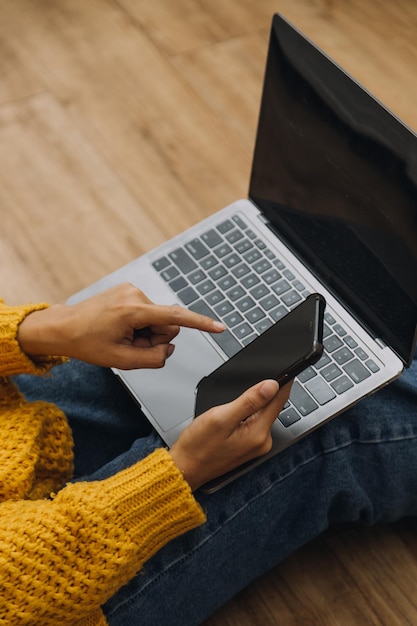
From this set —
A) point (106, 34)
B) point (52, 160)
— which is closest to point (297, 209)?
point (52, 160)

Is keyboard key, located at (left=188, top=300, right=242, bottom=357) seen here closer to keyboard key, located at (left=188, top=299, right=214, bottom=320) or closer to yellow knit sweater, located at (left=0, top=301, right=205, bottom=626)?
keyboard key, located at (left=188, top=299, right=214, bottom=320)

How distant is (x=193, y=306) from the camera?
0.87 meters

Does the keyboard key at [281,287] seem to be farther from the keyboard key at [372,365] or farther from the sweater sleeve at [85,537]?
the sweater sleeve at [85,537]

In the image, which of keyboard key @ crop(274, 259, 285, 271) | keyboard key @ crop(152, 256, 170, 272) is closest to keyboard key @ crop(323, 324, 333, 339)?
keyboard key @ crop(274, 259, 285, 271)

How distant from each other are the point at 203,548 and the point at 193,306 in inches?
10.8

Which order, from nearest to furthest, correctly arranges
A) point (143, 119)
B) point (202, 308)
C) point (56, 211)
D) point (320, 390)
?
point (320, 390)
point (202, 308)
point (56, 211)
point (143, 119)

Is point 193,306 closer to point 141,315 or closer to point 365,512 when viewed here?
point 141,315

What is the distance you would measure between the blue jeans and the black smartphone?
8 centimetres

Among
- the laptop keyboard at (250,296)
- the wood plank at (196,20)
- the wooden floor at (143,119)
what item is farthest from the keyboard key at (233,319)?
the wood plank at (196,20)

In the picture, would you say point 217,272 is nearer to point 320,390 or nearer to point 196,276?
point 196,276

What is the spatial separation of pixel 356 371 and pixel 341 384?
2 cm

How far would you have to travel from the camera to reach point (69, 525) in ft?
2.18

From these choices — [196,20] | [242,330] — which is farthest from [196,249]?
[196,20]

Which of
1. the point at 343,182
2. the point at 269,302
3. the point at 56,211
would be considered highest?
the point at 343,182
